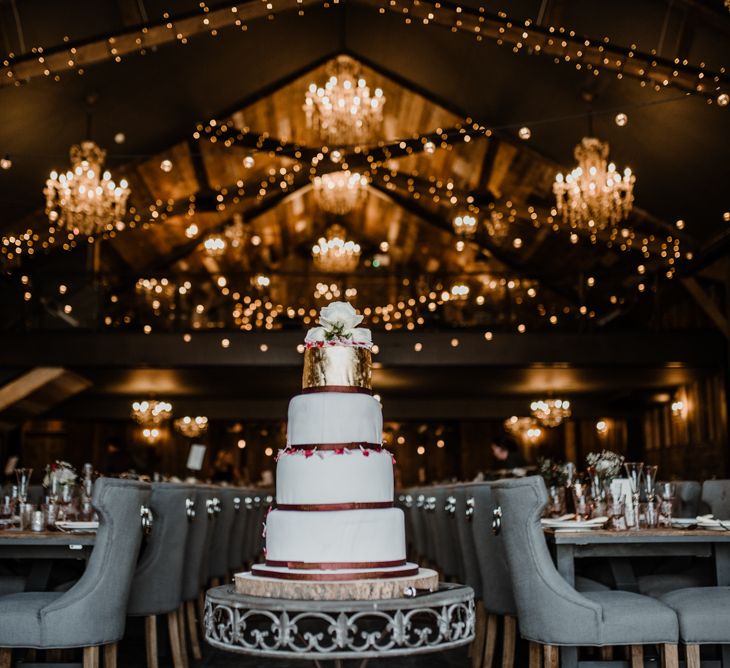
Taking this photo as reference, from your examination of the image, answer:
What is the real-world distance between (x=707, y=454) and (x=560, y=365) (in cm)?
267

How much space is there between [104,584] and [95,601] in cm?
7

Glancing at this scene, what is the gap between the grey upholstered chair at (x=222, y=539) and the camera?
6.80 m

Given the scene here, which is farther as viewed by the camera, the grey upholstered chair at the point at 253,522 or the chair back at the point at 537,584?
the grey upholstered chair at the point at 253,522

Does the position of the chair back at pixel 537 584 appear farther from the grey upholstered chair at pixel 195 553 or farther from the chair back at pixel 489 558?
the grey upholstered chair at pixel 195 553

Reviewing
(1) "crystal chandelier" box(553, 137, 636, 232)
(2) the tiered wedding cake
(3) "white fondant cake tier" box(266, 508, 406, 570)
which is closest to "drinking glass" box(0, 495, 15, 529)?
(2) the tiered wedding cake

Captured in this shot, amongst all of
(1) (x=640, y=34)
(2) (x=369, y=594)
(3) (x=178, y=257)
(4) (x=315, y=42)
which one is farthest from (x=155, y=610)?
(3) (x=178, y=257)

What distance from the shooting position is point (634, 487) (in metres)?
4.56

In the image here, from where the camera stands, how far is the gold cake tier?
316 centimetres

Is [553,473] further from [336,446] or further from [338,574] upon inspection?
[338,574]

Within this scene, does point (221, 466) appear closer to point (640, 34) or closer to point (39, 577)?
point (640, 34)

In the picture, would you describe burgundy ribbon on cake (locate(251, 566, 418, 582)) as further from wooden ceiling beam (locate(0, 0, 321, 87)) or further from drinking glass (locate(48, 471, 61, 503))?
wooden ceiling beam (locate(0, 0, 321, 87))

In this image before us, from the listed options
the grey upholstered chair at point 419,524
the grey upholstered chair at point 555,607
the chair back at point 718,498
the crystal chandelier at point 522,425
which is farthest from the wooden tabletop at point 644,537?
the crystal chandelier at point 522,425

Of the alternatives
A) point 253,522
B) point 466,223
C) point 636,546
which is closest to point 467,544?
point 636,546

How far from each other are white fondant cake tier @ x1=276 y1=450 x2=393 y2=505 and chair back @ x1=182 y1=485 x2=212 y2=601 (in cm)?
237
